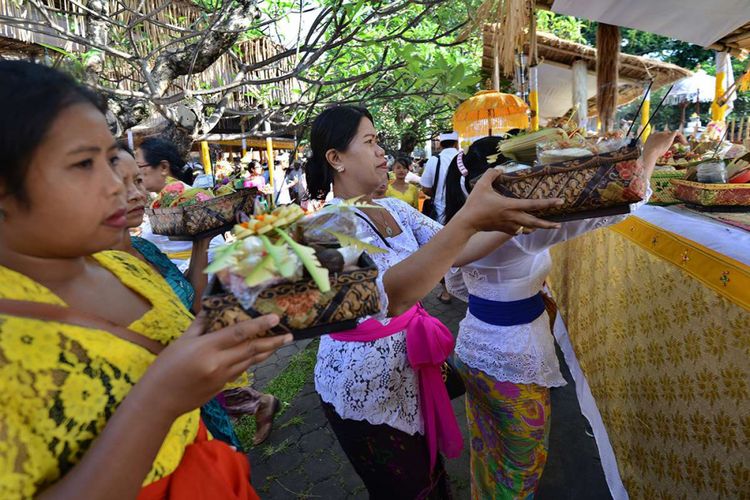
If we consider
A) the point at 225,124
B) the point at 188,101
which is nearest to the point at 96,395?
the point at 188,101

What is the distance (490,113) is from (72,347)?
8188 millimetres

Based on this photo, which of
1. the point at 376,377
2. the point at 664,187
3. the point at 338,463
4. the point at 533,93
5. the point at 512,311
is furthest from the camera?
the point at 533,93

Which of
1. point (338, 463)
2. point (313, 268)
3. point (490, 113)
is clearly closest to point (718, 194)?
point (313, 268)

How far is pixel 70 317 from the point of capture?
0.81 meters

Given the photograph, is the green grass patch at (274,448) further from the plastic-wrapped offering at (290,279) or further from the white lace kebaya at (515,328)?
the plastic-wrapped offering at (290,279)

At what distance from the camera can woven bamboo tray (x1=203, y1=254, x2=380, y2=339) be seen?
81 centimetres

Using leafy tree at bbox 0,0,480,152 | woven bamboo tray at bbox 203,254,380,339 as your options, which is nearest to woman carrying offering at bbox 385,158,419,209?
leafy tree at bbox 0,0,480,152

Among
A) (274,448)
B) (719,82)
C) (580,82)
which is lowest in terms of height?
(274,448)

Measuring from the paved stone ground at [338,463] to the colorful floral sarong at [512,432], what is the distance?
2.55 ft

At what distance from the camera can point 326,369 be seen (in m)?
1.75

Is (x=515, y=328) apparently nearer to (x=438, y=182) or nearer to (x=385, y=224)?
(x=385, y=224)

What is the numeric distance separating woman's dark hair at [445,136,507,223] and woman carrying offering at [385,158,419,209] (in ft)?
11.8

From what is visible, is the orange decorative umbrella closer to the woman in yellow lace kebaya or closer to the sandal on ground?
the sandal on ground

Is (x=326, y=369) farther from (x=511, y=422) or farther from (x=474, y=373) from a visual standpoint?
(x=511, y=422)
